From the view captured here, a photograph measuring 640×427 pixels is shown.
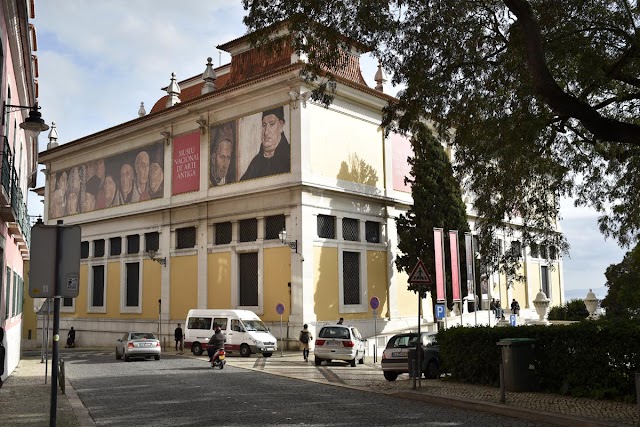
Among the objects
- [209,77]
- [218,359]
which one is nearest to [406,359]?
[218,359]

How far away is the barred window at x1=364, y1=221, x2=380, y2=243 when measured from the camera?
122 feet

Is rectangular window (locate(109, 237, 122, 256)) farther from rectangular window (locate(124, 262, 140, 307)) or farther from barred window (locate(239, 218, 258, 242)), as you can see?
barred window (locate(239, 218, 258, 242))

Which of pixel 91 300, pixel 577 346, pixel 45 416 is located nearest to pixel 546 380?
pixel 577 346

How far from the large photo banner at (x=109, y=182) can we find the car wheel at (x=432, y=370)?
2653 cm

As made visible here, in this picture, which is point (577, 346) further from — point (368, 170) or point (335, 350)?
point (368, 170)

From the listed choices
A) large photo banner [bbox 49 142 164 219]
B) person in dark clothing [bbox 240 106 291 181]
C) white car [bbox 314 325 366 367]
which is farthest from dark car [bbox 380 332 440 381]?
large photo banner [bbox 49 142 164 219]

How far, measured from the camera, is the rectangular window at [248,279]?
3541cm

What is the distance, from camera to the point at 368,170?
3753cm

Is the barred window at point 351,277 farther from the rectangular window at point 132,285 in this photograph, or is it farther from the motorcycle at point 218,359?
the rectangular window at point 132,285

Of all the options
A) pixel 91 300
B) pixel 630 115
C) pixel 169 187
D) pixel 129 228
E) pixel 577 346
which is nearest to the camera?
pixel 577 346

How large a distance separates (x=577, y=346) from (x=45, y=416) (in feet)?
35.5

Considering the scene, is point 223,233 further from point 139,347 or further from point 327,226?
point 139,347

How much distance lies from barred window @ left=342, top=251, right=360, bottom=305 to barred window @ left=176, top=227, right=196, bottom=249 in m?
9.33

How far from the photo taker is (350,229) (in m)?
36.2
